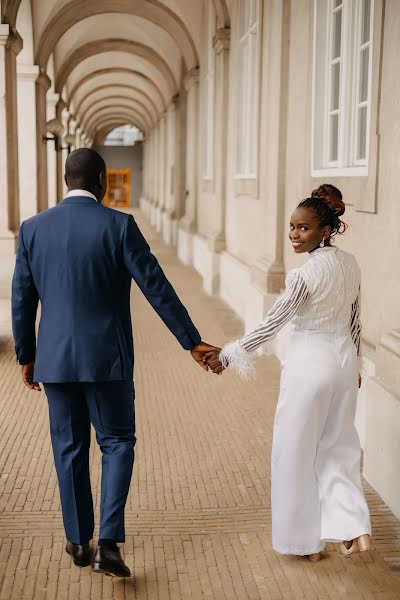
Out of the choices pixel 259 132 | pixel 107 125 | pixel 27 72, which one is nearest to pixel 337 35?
pixel 259 132

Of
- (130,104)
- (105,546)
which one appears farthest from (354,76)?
(130,104)

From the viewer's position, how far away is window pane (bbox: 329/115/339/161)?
7094 mm

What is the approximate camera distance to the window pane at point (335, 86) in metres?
6.97

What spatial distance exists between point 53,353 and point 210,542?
51.4 inches

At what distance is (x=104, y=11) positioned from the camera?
1884cm

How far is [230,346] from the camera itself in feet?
12.4

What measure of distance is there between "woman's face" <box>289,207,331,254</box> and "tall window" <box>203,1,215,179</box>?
11871 millimetres

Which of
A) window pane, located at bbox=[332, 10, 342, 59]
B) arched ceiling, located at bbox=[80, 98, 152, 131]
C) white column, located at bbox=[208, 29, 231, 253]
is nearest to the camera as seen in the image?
window pane, located at bbox=[332, 10, 342, 59]

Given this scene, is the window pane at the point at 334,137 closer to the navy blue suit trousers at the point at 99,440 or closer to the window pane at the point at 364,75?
the window pane at the point at 364,75

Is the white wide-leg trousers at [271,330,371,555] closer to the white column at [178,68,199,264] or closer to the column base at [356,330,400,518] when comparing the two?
the column base at [356,330,400,518]

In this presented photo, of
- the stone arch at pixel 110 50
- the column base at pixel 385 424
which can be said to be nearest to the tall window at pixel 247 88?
the column base at pixel 385 424

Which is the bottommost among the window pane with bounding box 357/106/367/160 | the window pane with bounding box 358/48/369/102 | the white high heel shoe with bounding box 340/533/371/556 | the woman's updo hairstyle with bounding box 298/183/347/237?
the white high heel shoe with bounding box 340/533/371/556

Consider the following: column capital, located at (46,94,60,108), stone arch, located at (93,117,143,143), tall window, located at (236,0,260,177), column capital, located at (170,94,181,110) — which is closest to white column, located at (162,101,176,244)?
column capital, located at (170,94,181,110)

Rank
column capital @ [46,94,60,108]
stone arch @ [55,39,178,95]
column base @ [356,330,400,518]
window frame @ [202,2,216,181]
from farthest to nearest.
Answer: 1. stone arch @ [55,39,178,95]
2. column capital @ [46,94,60,108]
3. window frame @ [202,2,216,181]
4. column base @ [356,330,400,518]
